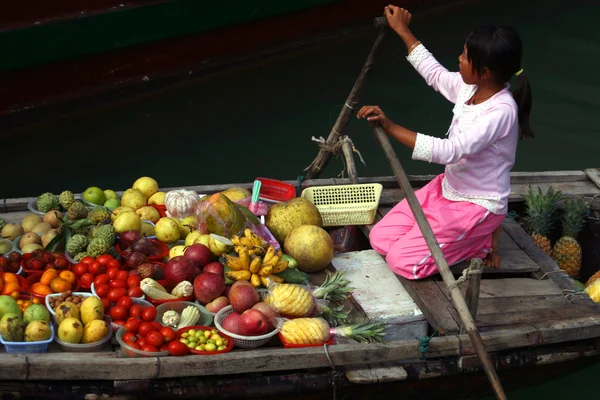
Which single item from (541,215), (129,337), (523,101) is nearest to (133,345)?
(129,337)

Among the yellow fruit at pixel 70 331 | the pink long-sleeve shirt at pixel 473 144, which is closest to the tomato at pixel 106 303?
the yellow fruit at pixel 70 331

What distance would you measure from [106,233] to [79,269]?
0.93ft

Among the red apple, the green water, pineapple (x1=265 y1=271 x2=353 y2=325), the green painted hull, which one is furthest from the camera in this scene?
the green water

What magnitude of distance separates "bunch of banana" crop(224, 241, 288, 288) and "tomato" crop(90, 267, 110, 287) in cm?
60

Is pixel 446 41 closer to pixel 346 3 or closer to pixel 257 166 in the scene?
pixel 346 3

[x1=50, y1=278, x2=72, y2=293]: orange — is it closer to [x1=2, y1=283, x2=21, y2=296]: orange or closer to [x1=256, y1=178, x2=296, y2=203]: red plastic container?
[x1=2, y1=283, x2=21, y2=296]: orange

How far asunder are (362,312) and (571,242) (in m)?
1.75

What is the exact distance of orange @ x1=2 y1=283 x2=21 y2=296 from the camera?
11.5 ft

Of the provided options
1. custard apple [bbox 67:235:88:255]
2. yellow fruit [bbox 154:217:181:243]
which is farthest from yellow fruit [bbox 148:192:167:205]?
custard apple [bbox 67:235:88:255]

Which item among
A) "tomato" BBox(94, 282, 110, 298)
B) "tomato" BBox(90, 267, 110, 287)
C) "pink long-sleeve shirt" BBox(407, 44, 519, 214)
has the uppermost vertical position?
"pink long-sleeve shirt" BBox(407, 44, 519, 214)

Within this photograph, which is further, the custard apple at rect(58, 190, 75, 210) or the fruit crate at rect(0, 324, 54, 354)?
the custard apple at rect(58, 190, 75, 210)

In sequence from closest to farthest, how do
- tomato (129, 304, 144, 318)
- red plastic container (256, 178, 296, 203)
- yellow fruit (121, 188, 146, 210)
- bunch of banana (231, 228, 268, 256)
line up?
tomato (129, 304, 144, 318) → bunch of banana (231, 228, 268, 256) → yellow fruit (121, 188, 146, 210) → red plastic container (256, 178, 296, 203)

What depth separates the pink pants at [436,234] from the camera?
154 inches

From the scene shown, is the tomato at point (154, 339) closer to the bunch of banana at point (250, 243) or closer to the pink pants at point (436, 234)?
the bunch of banana at point (250, 243)
